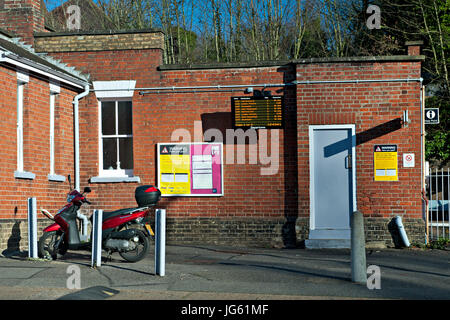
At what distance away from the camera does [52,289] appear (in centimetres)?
808

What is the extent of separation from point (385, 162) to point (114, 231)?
6381 mm

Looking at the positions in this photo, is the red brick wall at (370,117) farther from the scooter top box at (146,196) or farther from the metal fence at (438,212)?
the scooter top box at (146,196)

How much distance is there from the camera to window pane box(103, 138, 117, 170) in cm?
Result: 1523

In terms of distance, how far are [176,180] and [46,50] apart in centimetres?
452

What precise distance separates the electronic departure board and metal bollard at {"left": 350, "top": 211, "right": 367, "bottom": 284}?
5.83 metres

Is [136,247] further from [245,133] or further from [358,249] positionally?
[245,133]

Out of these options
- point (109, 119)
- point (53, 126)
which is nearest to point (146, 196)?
point (53, 126)

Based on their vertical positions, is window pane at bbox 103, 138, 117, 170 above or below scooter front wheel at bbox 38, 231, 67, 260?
above

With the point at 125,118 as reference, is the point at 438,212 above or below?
below

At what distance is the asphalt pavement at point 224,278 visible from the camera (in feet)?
26.0

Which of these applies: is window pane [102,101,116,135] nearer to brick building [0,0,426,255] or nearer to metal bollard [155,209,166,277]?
brick building [0,0,426,255]

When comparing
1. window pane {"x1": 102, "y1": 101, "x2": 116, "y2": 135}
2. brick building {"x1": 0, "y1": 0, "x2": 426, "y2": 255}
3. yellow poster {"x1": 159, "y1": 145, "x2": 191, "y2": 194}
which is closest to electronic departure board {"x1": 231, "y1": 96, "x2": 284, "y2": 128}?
brick building {"x1": 0, "y1": 0, "x2": 426, "y2": 255}

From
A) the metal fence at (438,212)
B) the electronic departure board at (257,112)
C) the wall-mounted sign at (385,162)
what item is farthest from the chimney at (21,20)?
the metal fence at (438,212)

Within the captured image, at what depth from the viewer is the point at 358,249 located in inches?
343
